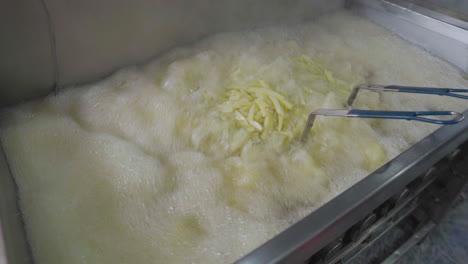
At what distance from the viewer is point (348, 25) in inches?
95.5

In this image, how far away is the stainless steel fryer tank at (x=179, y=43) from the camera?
3.04 feet

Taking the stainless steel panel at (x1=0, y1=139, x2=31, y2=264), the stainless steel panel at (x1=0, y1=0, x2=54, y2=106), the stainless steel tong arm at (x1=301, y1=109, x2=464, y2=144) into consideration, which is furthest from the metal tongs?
the stainless steel panel at (x1=0, y1=0, x2=54, y2=106)

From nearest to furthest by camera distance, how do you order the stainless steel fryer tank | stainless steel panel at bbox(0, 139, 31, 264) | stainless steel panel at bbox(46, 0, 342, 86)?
1. stainless steel panel at bbox(0, 139, 31, 264)
2. the stainless steel fryer tank
3. stainless steel panel at bbox(46, 0, 342, 86)

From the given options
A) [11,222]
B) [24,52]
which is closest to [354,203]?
[11,222]

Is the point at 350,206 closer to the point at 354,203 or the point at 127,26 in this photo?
Answer: the point at 354,203

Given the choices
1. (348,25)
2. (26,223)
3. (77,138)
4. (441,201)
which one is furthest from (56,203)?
(348,25)

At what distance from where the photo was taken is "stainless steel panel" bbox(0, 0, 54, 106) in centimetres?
130

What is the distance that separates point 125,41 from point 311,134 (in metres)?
1.16

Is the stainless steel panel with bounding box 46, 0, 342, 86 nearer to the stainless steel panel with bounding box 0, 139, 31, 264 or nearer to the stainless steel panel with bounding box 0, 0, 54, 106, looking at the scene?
the stainless steel panel with bounding box 0, 0, 54, 106

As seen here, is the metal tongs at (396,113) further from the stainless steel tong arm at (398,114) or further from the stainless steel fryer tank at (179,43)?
the stainless steel fryer tank at (179,43)

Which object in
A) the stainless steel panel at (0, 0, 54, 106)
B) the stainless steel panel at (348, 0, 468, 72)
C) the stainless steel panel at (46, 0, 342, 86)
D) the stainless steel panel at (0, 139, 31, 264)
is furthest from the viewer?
the stainless steel panel at (348, 0, 468, 72)

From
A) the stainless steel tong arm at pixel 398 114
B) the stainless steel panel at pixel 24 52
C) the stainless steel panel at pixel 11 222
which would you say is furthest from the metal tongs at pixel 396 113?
the stainless steel panel at pixel 24 52

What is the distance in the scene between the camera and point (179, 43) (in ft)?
6.40

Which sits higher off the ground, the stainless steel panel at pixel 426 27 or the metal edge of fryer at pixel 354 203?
the stainless steel panel at pixel 426 27
